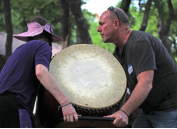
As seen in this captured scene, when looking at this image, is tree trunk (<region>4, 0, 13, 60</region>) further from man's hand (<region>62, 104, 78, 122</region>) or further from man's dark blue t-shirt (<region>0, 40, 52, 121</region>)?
man's hand (<region>62, 104, 78, 122</region>)

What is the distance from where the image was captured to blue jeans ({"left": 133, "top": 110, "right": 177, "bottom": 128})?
218 cm

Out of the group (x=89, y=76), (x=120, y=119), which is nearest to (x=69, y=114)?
(x=120, y=119)

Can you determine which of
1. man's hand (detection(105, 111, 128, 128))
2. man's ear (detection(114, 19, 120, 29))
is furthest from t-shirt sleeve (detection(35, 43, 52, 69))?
man's ear (detection(114, 19, 120, 29))

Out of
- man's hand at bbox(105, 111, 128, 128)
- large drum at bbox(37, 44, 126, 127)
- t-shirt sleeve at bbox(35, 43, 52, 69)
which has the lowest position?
man's hand at bbox(105, 111, 128, 128)

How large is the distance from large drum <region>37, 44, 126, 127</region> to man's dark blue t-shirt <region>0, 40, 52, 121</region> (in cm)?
19

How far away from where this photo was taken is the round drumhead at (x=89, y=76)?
2.02 m

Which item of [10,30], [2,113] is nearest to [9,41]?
[10,30]

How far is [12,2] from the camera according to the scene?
28.3ft

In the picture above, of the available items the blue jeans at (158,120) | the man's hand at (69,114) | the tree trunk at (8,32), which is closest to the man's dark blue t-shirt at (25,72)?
the man's hand at (69,114)

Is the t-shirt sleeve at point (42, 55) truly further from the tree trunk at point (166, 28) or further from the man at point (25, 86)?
the tree trunk at point (166, 28)

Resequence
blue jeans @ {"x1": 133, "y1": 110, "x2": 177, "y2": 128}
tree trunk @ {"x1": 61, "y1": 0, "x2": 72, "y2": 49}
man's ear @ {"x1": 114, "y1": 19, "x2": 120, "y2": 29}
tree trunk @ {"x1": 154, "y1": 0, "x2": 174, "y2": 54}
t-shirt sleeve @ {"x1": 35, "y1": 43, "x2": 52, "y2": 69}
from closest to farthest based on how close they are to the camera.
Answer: t-shirt sleeve @ {"x1": 35, "y1": 43, "x2": 52, "y2": 69} → blue jeans @ {"x1": 133, "y1": 110, "x2": 177, "y2": 128} → man's ear @ {"x1": 114, "y1": 19, "x2": 120, "y2": 29} → tree trunk @ {"x1": 154, "y1": 0, "x2": 174, "y2": 54} → tree trunk @ {"x1": 61, "y1": 0, "x2": 72, "y2": 49}

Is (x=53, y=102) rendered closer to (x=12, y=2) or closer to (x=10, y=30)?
(x=10, y=30)

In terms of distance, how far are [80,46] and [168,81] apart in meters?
1.00

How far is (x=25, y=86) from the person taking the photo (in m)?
1.93
